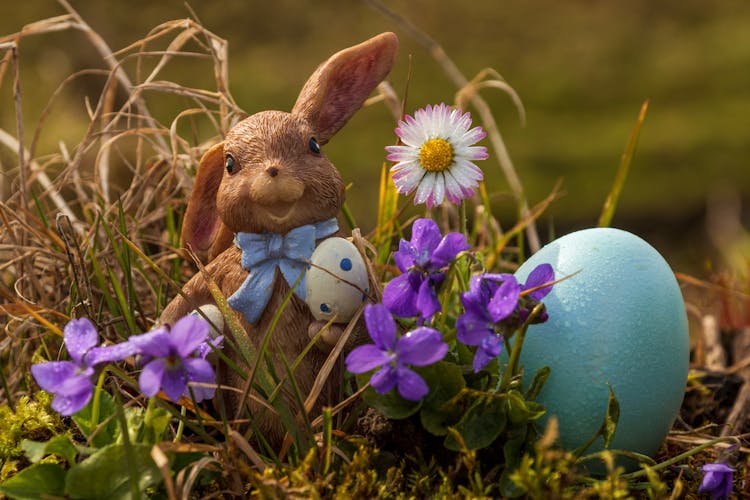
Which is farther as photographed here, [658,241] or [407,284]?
[658,241]

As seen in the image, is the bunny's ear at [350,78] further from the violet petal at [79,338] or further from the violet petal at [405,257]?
the violet petal at [79,338]

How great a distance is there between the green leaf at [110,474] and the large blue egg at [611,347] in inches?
19.6

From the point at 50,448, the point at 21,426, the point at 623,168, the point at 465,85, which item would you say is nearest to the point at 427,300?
the point at 50,448

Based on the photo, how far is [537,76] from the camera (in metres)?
5.50

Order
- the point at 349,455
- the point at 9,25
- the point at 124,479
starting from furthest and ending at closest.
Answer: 1. the point at 9,25
2. the point at 349,455
3. the point at 124,479

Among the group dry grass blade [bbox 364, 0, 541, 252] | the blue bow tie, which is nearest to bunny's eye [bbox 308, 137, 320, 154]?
the blue bow tie

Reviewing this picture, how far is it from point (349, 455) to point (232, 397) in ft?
0.62

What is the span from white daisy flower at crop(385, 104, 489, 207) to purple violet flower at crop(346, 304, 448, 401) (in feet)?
0.70

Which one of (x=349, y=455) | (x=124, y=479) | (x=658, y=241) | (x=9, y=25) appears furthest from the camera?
(x=9, y=25)

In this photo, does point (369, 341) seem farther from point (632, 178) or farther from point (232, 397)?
point (632, 178)

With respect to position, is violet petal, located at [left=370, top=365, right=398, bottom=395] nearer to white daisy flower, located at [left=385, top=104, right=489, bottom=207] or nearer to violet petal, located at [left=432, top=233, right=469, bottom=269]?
violet petal, located at [left=432, top=233, right=469, bottom=269]

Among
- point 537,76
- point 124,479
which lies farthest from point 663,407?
point 537,76

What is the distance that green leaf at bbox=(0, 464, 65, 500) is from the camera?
985 mm

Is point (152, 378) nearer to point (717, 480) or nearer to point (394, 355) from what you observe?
point (394, 355)
